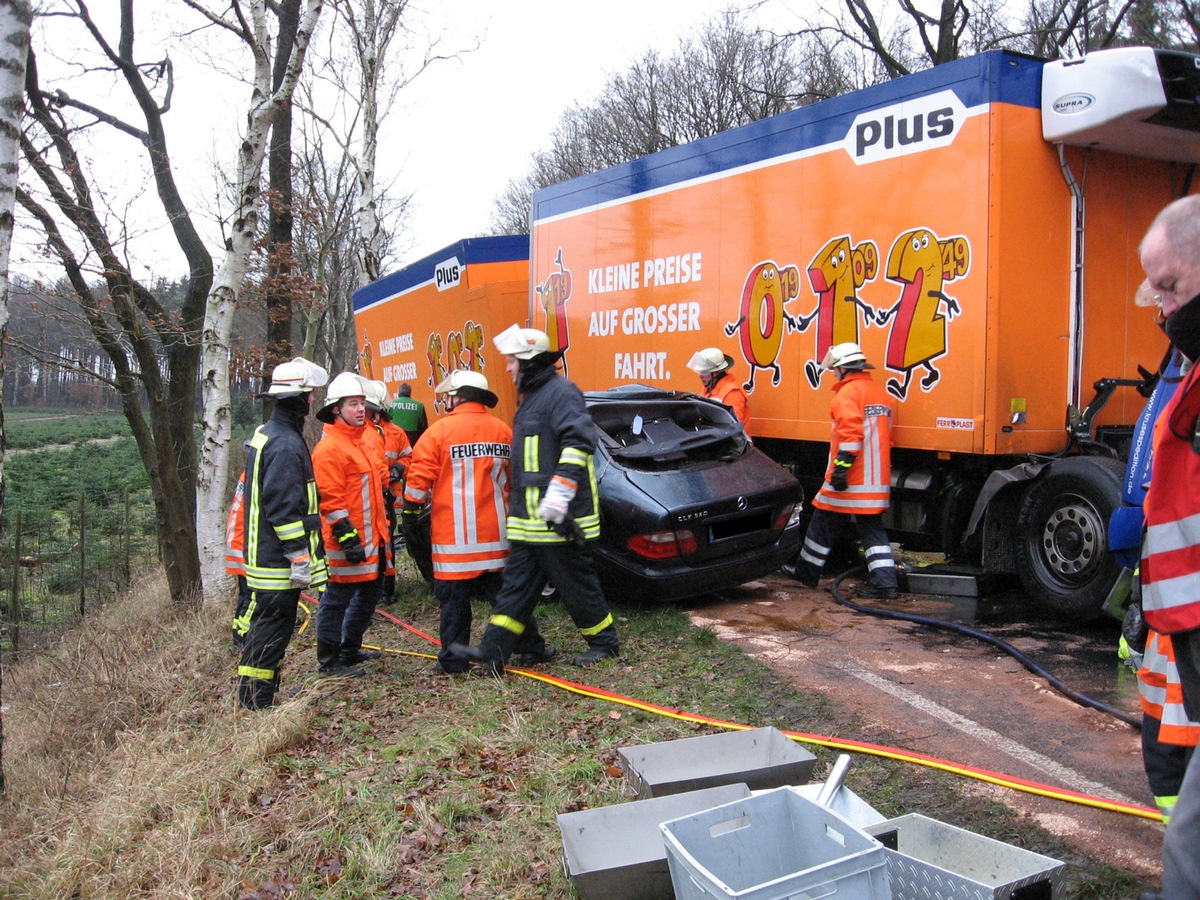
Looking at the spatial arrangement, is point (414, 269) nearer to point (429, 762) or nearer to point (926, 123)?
point (926, 123)

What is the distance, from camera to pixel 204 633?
8.62 metres

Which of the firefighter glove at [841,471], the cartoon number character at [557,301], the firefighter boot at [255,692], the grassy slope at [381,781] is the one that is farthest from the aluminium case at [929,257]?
the firefighter boot at [255,692]

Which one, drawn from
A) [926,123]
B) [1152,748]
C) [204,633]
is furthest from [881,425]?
[204,633]

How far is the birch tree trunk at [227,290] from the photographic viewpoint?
10.2 metres

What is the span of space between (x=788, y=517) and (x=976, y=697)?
227 centimetres

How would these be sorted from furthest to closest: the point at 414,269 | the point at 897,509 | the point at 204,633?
the point at 414,269, the point at 204,633, the point at 897,509

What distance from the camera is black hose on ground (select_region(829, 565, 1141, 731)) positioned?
14.8ft

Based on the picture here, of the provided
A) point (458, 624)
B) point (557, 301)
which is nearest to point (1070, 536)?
point (458, 624)

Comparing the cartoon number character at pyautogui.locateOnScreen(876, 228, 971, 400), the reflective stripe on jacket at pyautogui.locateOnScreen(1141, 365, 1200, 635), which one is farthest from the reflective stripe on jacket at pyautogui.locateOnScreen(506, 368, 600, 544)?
the reflective stripe on jacket at pyautogui.locateOnScreen(1141, 365, 1200, 635)

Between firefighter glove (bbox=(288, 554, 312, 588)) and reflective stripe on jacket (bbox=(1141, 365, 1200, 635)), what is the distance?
4057mm

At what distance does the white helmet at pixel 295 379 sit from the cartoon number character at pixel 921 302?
3842 mm

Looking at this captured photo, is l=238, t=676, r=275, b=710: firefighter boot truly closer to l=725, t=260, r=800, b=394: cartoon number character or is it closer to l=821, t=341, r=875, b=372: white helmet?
l=821, t=341, r=875, b=372: white helmet

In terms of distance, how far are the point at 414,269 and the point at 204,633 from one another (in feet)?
22.1

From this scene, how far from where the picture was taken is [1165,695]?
8.66ft
